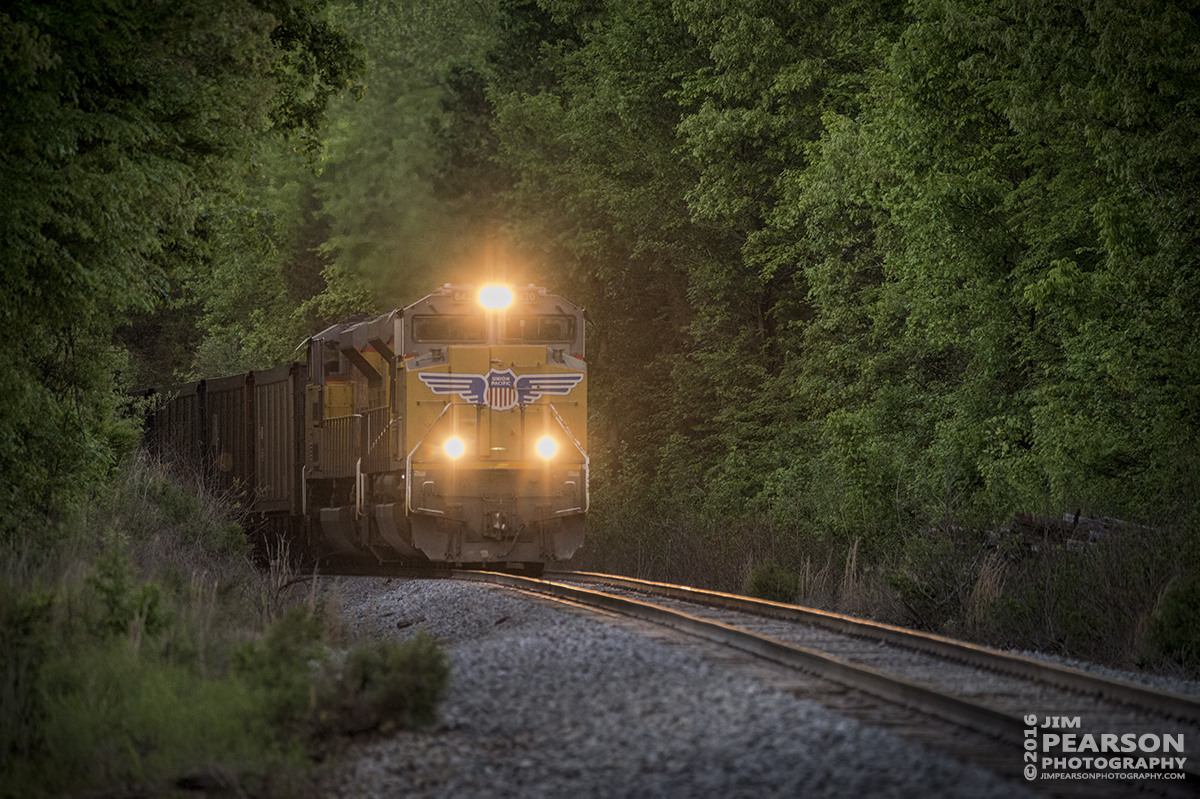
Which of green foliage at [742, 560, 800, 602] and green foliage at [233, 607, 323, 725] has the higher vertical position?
green foliage at [233, 607, 323, 725]

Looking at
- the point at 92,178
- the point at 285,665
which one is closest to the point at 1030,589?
the point at 285,665

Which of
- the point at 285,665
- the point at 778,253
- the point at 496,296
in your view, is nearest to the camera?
the point at 285,665

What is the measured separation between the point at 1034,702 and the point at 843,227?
15.9 metres

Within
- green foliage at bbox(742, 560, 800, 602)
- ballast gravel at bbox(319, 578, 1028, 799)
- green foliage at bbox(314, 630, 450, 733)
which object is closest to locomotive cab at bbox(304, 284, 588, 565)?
green foliage at bbox(742, 560, 800, 602)

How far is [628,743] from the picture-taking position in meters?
6.21

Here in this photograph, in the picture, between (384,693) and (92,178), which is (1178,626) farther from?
(92,178)

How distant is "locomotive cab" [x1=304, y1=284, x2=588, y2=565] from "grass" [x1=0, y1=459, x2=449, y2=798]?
20.2 feet

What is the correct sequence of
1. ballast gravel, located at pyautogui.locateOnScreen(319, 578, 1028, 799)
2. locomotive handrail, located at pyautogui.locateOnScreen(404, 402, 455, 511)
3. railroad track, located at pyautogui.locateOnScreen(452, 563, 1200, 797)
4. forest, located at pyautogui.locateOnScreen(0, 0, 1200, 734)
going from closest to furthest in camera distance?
ballast gravel, located at pyautogui.locateOnScreen(319, 578, 1028, 799)
railroad track, located at pyautogui.locateOnScreen(452, 563, 1200, 797)
forest, located at pyautogui.locateOnScreen(0, 0, 1200, 734)
locomotive handrail, located at pyautogui.locateOnScreen(404, 402, 455, 511)

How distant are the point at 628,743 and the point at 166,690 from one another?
256cm

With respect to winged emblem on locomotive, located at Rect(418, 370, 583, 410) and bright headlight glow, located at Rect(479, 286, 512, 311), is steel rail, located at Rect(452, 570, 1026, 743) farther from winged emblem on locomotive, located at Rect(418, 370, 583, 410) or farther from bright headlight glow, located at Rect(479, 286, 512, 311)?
bright headlight glow, located at Rect(479, 286, 512, 311)

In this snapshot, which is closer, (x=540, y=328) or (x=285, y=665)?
(x=285, y=665)

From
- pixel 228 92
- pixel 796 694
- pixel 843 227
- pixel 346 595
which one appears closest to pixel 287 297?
pixel 843 227

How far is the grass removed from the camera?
6188 mm

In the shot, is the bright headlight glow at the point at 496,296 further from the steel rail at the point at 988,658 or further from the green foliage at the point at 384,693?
the green foliage at the point at 384,693
